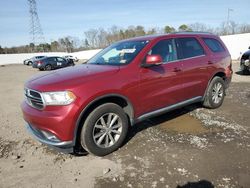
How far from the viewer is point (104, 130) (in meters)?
3.94

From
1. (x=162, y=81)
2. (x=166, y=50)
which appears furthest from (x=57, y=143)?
(x=166, y=50)

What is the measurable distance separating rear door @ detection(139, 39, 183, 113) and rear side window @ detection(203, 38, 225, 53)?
1388 millimetres

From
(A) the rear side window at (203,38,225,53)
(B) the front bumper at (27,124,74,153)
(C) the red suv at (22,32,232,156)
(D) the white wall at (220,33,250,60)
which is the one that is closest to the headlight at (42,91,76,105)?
(C) the red suv at (22,32,232,156)

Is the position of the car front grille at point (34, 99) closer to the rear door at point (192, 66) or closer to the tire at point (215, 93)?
the rear door at point (192, 66)

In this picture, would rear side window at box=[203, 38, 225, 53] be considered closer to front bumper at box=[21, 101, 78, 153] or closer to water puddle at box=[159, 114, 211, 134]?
water puddle at box=[159, 114, 211, 134]

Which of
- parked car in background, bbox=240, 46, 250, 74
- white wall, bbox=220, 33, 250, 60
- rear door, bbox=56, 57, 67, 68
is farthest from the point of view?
rear door, bbox=56, 57, 67, 68

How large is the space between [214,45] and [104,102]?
359 centimetres

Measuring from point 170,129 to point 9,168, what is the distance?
301cm

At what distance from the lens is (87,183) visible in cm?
329

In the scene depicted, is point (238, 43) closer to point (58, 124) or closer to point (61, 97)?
point (61, 97)

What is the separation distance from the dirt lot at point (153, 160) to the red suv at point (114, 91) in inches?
14.6

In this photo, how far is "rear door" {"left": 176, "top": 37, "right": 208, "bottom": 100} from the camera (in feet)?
16.4

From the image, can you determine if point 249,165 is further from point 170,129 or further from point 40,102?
point 40,102

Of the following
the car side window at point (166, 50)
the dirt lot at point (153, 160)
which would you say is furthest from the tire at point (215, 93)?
the car side window at point (166, 50)
